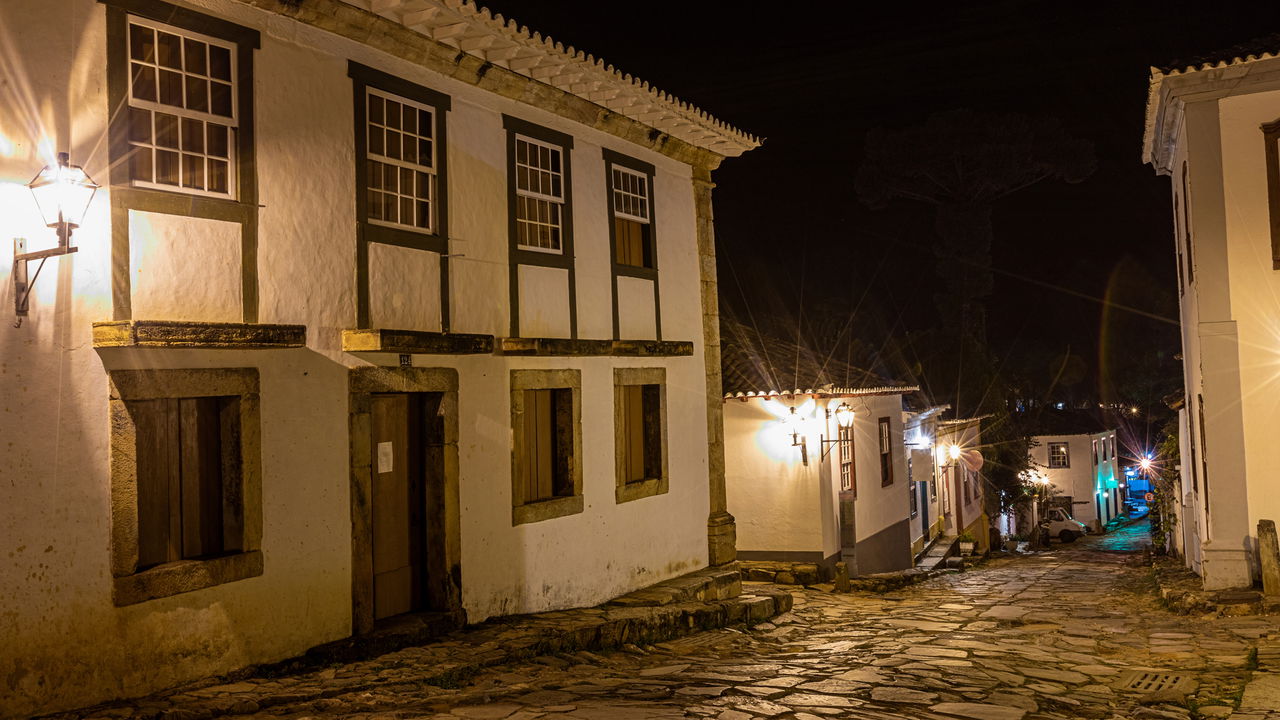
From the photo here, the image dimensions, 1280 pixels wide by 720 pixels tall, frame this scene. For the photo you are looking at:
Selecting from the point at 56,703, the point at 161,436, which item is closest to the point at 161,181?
the point at 161,436

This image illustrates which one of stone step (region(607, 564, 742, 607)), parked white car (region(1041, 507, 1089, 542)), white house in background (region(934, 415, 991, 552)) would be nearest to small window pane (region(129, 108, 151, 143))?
stone step (region(607, 564, 742, 607))

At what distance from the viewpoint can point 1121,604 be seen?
1373 cm

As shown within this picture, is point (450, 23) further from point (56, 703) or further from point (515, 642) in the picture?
point (56, 703)

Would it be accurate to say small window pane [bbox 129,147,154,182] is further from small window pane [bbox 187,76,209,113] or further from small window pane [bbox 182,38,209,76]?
small window pane [bbox 182,38,209,76]

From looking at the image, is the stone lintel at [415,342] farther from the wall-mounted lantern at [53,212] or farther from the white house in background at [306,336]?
the wall-mounted lantern at [53,212]

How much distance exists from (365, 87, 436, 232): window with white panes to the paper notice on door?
6.40 ft

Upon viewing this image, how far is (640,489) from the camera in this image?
40.2 feet

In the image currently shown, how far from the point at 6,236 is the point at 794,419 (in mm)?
12238

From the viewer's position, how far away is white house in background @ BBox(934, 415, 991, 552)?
29438mm

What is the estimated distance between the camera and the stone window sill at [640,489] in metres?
11.9

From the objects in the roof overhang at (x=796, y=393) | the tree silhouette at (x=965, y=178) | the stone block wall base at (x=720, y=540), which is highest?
the tree silhouette at (x=965, y=178)

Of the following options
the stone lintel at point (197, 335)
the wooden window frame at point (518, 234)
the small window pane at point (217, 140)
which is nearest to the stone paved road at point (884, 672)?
the stone lintel at point (197, 335)

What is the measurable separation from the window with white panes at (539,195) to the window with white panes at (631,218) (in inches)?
42.1

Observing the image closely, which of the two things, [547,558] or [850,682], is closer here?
[850,682]
